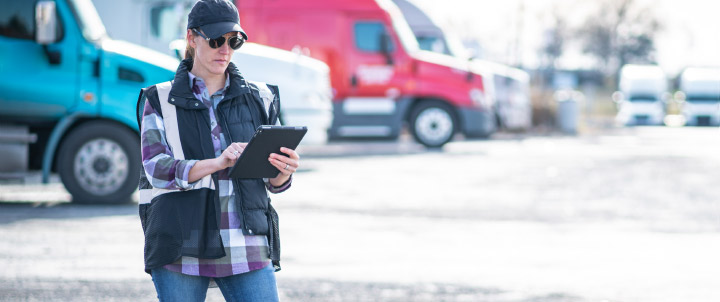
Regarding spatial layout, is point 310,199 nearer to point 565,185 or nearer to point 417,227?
point 417,227

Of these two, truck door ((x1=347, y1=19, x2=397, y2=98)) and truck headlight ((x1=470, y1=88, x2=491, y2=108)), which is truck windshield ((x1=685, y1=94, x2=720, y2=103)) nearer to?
truck headlight ((x1=470, y1=88, x2=491, y2=108))

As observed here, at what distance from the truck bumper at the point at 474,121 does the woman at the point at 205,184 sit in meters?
16.9

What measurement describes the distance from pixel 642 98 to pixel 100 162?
38.1 metres

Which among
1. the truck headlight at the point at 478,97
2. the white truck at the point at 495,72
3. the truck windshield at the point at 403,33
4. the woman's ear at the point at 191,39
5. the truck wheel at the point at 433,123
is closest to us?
the woman's ear at the point at 191,39

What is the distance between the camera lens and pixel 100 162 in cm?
1044

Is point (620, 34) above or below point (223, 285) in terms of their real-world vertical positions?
above

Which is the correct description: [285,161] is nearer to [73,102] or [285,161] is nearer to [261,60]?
[73,102]

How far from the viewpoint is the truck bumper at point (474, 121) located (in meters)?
20.2

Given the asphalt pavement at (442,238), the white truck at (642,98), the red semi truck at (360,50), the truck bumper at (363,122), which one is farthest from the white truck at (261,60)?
the white truck at (642,98)

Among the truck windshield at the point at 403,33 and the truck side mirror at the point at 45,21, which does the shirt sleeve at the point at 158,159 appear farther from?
the truck windshield at the point at 403,33

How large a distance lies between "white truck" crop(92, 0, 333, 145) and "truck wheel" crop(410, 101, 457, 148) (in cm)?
421

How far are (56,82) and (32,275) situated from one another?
11.8 feet

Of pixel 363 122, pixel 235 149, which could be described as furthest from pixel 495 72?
pixel 235 149

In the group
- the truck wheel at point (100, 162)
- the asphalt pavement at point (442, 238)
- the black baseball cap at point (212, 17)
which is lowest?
the asphalt pavement at point (442, 238)
